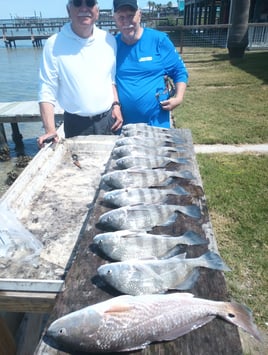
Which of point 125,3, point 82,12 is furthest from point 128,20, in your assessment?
point 82,12

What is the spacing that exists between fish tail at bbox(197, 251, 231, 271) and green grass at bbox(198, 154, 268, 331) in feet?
6.08

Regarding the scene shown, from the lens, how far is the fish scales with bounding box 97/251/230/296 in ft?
6.03

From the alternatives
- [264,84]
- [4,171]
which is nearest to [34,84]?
[4,171]

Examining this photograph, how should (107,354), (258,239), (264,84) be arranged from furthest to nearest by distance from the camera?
(264,84) < (258,239) < (107,354)

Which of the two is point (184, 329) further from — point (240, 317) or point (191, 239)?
point (191, 239)

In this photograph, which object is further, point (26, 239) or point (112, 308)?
point (26, 239)

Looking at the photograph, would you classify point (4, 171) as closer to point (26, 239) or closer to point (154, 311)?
point (26, 239)

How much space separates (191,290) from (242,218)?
3.34 m

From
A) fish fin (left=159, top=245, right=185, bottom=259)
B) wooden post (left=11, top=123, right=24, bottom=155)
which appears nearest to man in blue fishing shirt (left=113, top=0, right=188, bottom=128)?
fish fin (left=159, top=245, right=185, bottom=259)

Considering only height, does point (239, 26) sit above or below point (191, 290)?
above

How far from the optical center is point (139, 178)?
9.67 feet

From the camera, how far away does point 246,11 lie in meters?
18.0

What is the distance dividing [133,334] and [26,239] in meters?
1.25

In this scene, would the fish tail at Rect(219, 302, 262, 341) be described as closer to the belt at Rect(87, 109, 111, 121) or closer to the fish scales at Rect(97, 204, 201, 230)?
the fish scales at Rect(97, 204, 201, 230)
